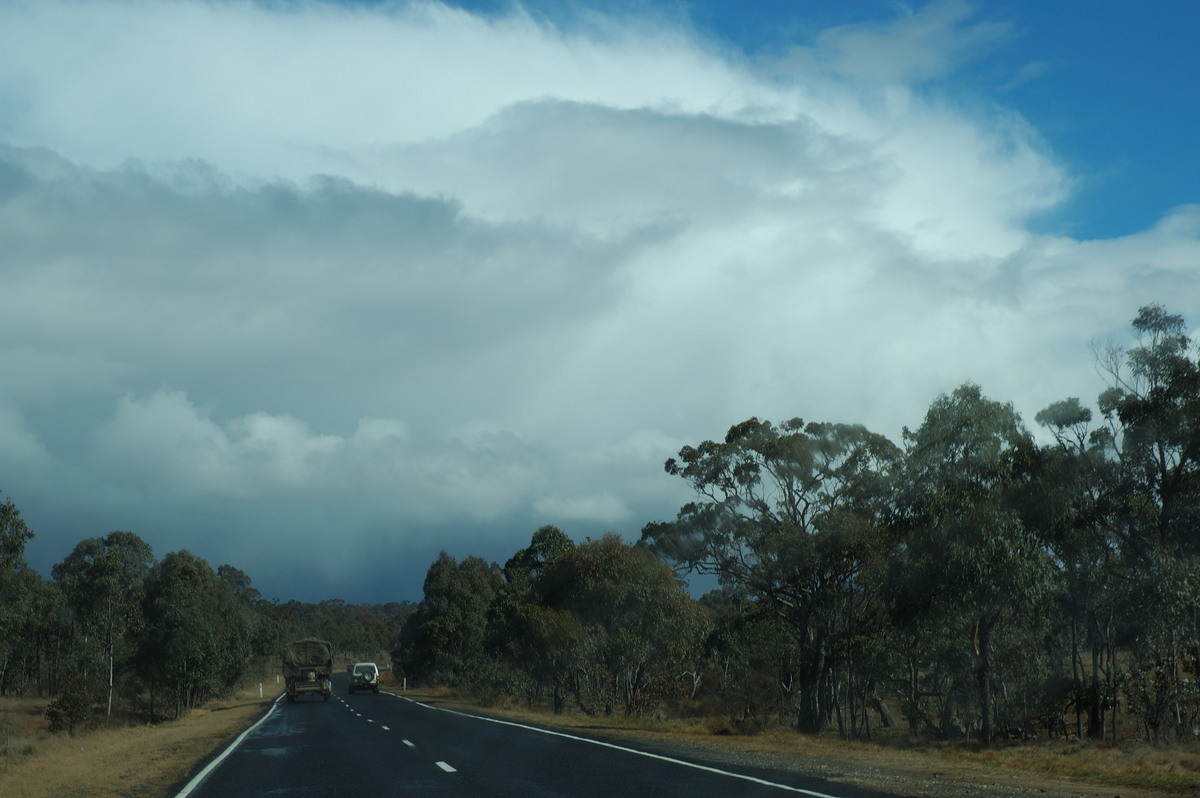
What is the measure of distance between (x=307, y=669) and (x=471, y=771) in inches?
1827

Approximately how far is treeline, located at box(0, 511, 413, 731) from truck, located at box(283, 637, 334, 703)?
10.7 meters

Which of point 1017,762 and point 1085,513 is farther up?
point 1085,513

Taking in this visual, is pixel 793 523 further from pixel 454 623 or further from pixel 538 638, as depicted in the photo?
pixel 454 623

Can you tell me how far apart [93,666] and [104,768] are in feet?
251

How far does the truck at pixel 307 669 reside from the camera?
60.0 m

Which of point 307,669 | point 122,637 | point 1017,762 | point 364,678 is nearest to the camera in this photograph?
point 1017,762

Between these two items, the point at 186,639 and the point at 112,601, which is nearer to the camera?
the point at 186,639

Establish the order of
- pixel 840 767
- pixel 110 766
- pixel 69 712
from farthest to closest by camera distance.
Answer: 1. pixel 69 712
2. pixel 110 766
3. pixel 840 767

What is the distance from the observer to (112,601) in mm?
78625

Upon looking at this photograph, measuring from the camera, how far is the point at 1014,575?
3075 cm

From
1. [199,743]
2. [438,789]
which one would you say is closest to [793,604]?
[199,743]

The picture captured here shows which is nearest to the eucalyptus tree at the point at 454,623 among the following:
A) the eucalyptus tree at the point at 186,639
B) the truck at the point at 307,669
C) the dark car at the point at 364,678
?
the dark car at the point at 364,678

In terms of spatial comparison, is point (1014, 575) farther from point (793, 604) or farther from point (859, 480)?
point (793, 604)

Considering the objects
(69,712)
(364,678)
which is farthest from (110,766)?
(364,678)
